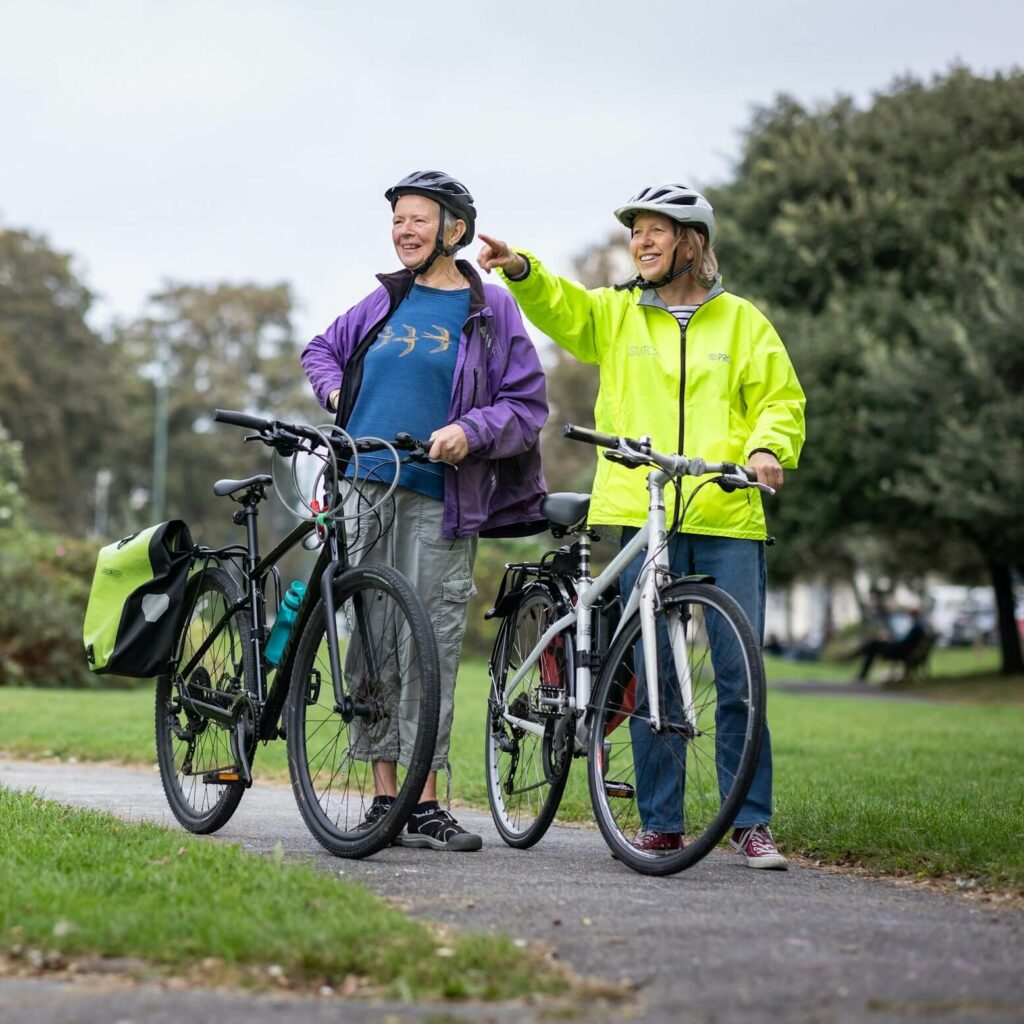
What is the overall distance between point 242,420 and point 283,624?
78cm

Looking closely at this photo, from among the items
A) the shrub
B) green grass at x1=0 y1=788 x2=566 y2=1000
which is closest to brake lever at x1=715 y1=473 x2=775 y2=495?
green grass at x1=0 y1=788 x2=566 y2=1000

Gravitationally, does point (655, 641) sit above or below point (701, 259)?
below

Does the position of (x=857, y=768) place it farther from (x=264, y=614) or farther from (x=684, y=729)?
(x=264, y=614)

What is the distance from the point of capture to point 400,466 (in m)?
5.57

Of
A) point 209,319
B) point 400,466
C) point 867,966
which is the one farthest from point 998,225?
point 209,319

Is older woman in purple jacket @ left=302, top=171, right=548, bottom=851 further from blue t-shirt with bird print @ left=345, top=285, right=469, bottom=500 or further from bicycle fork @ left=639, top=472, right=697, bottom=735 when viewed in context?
bicycle fork @ left=639, top=472, right=697, bottom=735

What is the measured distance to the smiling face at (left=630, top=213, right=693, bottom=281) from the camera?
558 cm

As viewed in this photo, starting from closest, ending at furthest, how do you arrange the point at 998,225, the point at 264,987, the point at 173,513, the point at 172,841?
the point at 264,987, the point at 172,841, the point at 998,225, the point at 173,513

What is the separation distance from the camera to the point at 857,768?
9320 mm

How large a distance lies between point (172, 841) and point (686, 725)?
1.62 metres

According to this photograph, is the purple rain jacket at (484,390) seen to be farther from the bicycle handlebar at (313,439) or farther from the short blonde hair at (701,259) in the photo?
the short blonde hair at (701,259)

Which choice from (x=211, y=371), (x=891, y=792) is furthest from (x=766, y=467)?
(x=211, y=371)

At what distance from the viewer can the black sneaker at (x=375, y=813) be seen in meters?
5.22

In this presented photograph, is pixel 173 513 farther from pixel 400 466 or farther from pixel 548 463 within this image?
pixel 400 466
